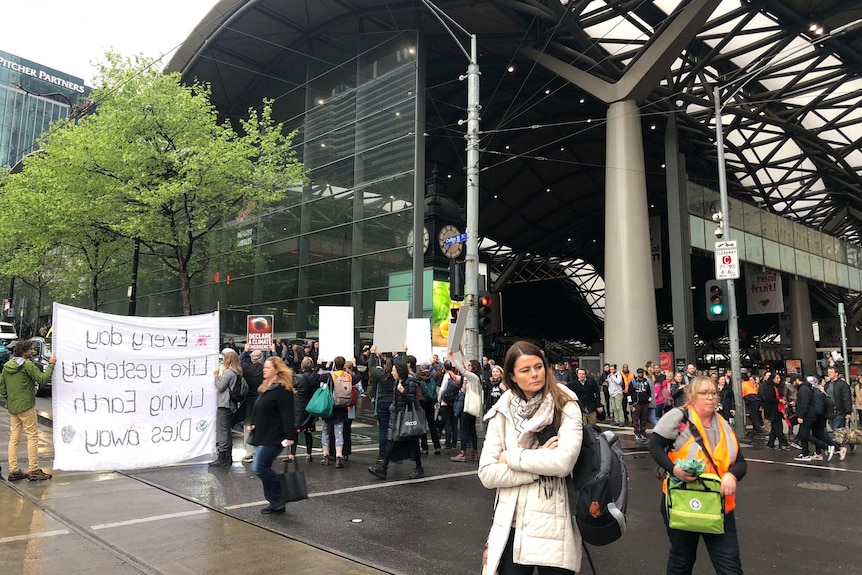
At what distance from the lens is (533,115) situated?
107 ft

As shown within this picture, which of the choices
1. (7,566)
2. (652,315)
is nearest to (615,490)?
(7,566)

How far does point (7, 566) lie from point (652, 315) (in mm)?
21076

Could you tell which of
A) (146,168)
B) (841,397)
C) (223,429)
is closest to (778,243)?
(841,397)

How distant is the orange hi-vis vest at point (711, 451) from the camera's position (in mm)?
3551

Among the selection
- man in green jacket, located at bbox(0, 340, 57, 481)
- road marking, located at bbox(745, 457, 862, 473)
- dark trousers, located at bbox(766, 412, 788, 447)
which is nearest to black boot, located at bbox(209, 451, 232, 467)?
man in green jacket, located at bbox(0, 340, 57, 481)

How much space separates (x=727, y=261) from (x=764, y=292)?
76.1 ft

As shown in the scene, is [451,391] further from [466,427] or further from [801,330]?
[801,330]

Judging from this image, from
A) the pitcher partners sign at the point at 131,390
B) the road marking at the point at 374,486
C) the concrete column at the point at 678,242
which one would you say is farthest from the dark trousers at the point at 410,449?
the concrete column at the point at 678,242

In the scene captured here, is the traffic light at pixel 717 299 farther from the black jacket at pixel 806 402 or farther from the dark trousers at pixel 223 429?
the dark trousers at pixel 223 429

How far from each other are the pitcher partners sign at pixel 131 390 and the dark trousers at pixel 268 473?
346cm

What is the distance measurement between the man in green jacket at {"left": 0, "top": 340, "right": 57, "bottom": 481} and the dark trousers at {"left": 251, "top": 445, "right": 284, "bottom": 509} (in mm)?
3569

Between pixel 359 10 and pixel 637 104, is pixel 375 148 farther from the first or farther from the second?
pixel 637 104

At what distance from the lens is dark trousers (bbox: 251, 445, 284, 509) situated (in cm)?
665

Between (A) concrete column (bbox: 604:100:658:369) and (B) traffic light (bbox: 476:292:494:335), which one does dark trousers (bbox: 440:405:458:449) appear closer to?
(B) traffic light (bbox: 476:292:494:335)
